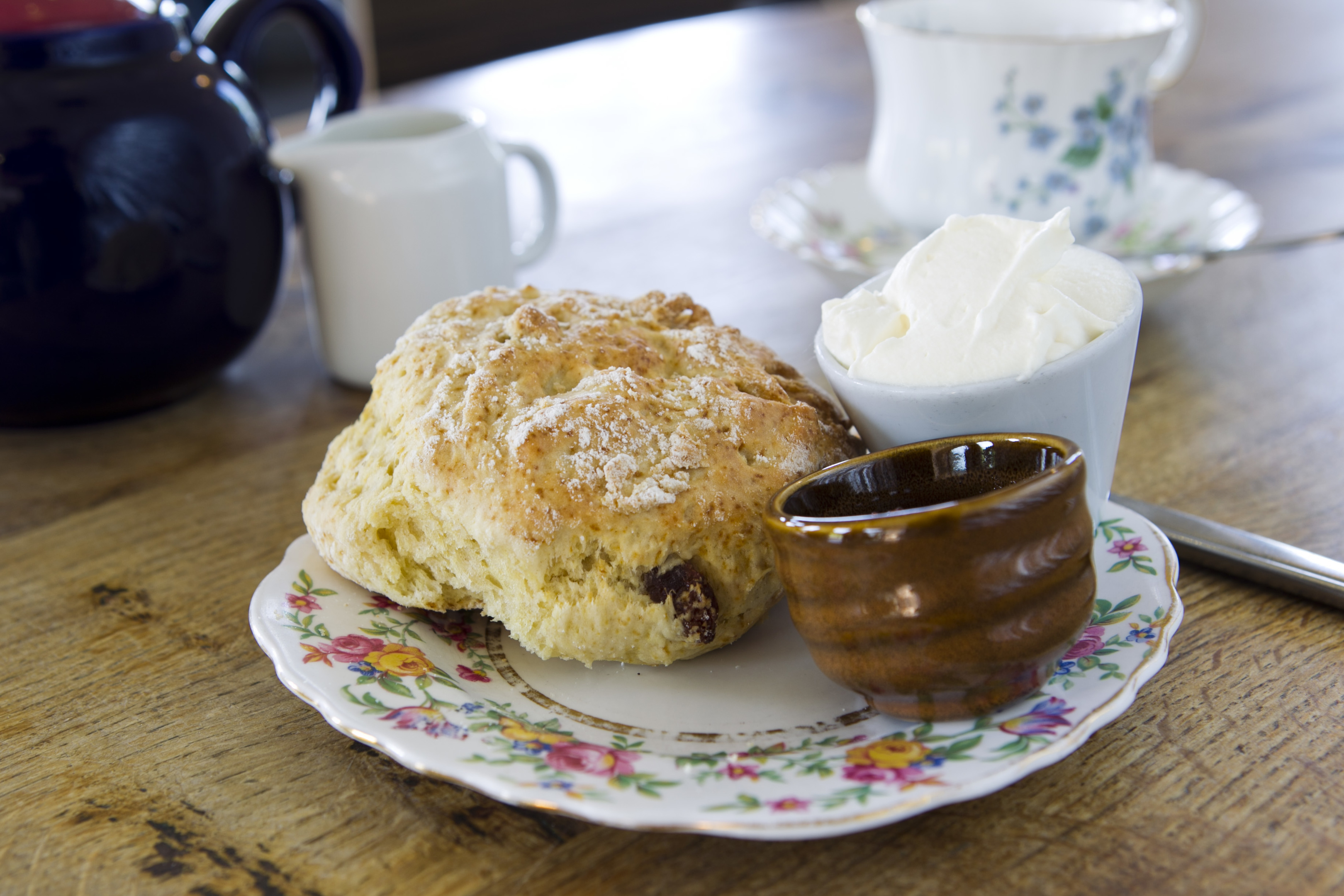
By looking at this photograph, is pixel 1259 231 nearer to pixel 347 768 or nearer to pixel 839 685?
pixel 839 685

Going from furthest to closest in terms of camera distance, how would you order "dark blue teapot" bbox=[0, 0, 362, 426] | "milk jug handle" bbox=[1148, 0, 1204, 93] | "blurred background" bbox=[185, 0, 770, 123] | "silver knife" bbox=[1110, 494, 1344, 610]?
"blurred background" bbox=[185, 0, 770, 123]
"milk jug handle" bbox=[1148, 0, 1204, 93]
"dark blue teapot" bbox=[0, 0, 362, 426]
"silver knife" bbox=[1110, 494, 1344, 610]

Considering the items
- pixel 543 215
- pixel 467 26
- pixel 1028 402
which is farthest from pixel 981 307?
pixel 467 26

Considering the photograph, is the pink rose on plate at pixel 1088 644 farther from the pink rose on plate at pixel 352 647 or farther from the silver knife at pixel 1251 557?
the pink rose on plate at pixel 352 647

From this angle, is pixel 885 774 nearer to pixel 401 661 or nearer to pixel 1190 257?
pixel 401 661

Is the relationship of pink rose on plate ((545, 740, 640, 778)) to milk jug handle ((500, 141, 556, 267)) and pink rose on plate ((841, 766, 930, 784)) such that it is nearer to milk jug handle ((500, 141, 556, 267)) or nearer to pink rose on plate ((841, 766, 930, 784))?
pink rose on plate ((841, 766, 930, 784))

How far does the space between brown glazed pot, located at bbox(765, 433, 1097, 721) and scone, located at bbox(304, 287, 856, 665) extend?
7 cm

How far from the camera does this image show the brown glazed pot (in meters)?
0.59

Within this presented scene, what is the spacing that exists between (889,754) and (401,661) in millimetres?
299

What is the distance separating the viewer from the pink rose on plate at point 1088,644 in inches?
26.4

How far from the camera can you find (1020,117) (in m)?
1.29

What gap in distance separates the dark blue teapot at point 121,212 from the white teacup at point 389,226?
49 mm

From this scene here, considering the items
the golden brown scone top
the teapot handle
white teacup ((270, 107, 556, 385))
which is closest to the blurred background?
the teapot handle

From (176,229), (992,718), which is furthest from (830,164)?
(992,718)

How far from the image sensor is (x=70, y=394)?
1.10 metres
